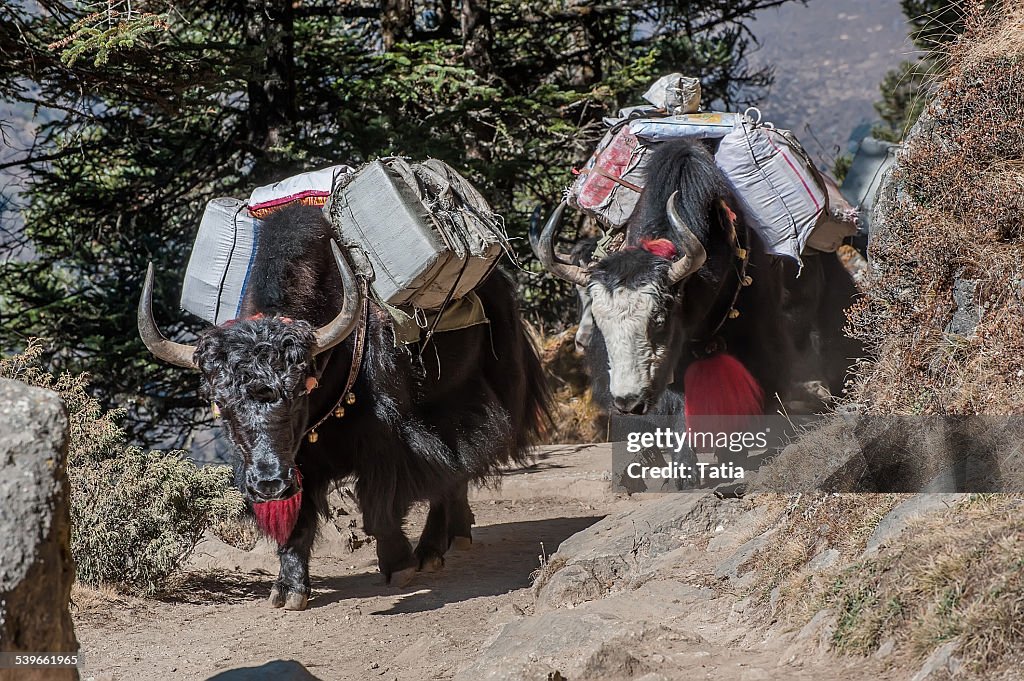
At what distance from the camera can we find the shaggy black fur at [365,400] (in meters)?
4.30

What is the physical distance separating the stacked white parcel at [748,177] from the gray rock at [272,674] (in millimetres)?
3094

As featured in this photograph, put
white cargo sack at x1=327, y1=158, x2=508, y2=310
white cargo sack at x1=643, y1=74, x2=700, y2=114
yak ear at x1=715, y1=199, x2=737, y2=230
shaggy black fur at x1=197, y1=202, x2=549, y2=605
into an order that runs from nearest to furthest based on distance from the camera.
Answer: shaggy black fur at x1=197, y1=202, x2=549, y2=605, white cargo sack at x1=327, y1=158, x2=508, y2=310, yak ear at x1=715, y1=199, x2=737, y2=230, white cargo sack at x1=643, y1=74, x2=700, y2=114

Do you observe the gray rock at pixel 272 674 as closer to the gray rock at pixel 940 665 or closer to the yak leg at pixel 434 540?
the gray rock at pixel 940 665

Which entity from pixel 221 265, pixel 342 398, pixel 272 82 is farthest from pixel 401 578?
pixel 272 82

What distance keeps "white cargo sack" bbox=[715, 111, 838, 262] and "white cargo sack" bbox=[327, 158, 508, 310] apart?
1407 millimetres

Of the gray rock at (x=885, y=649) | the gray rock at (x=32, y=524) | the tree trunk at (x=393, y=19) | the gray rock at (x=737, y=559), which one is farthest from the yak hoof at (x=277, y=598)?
the tree trunk at (x=393, y=19)

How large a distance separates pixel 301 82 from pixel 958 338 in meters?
5.68

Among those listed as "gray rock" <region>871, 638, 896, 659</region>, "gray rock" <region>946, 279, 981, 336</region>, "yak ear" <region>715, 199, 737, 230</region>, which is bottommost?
"gray rock" <region>871, 638, 896, 659</region>

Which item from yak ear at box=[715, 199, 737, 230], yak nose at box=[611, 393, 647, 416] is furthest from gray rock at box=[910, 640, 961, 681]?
yak ear at box=[715, 199, 737, 230]

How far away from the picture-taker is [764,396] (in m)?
5.68

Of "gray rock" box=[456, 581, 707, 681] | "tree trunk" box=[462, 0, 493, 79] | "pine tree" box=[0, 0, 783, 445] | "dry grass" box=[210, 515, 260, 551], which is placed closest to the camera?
"gray rock" box=[456, 581, 707, 681]

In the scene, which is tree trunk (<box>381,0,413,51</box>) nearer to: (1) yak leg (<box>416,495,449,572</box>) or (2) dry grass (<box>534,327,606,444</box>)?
(2) dry grass (<box>534,327,606,444</box>)

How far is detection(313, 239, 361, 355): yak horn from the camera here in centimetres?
445

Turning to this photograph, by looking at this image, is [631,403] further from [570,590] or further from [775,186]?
[775,186]
